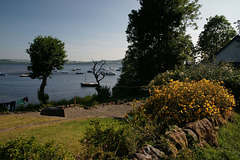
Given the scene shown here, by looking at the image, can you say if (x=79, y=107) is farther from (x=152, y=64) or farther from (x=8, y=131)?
(x=152, y=64)

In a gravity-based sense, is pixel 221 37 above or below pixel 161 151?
above

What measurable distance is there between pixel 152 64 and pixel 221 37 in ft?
84.9

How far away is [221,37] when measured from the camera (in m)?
35.3

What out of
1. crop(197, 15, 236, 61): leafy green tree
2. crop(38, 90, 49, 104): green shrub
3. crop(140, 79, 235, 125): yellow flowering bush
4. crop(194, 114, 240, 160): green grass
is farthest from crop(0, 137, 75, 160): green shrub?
crop(197, 15, 236, 61): leafy green tree

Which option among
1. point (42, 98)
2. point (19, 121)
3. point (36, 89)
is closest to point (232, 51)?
point (42, 98)

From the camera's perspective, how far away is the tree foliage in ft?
62.6

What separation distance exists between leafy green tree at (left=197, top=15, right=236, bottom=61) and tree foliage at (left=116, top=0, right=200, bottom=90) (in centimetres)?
1780

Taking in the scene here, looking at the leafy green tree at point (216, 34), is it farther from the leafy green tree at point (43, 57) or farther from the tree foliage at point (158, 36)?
the leafy green tree at point (43, 57)

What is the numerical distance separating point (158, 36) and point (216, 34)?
23.0 metres

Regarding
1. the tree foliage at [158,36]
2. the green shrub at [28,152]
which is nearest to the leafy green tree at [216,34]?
the tree foliage at [158,36]

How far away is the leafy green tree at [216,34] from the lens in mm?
34722

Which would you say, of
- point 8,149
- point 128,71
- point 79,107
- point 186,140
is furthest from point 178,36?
point 8,149

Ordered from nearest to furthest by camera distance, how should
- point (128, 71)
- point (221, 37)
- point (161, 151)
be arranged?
point (161, 151) → point (128, 71) → point (221, 37)

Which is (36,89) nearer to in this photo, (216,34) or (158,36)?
(158,36)
